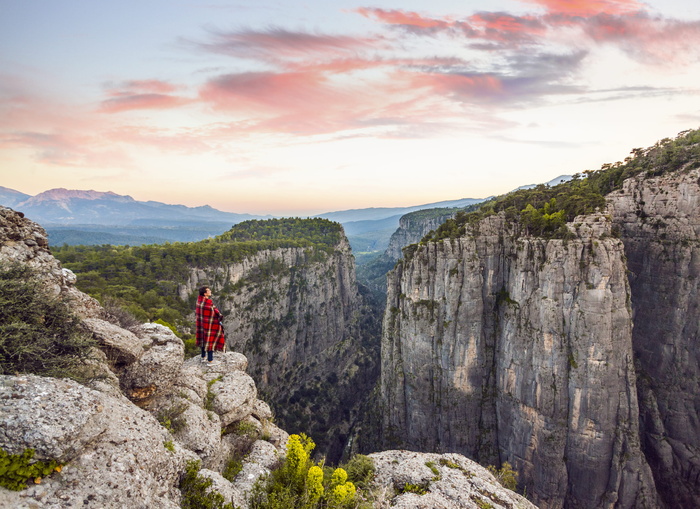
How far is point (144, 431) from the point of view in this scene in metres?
8.12

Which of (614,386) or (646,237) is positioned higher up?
(646,237)

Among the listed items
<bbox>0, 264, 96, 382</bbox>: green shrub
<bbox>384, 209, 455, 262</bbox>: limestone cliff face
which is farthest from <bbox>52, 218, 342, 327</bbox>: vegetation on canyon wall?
<bbox>384, 209, 455, 262</bbox>: limestone cliff face

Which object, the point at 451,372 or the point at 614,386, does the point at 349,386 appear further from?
the point at 614,386

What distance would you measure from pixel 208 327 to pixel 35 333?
26.1 ft

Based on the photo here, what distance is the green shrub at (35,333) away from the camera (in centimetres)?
684

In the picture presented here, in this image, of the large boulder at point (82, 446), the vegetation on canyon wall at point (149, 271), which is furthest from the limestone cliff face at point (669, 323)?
the vegetation on canyon wall at point (149, 271)

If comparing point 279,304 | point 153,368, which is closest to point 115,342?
point 153,368

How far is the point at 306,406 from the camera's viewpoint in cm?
5756

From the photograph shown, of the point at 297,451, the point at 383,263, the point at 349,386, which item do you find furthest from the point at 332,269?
the point at 383,263

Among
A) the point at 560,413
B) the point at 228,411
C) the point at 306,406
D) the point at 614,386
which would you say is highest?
the point at 228,411

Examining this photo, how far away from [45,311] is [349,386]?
61967 millimetres

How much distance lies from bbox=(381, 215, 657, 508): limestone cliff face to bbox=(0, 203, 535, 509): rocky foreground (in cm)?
1863

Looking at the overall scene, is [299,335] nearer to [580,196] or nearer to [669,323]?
[580,196]

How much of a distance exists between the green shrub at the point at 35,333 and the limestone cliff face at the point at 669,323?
45.7 m
